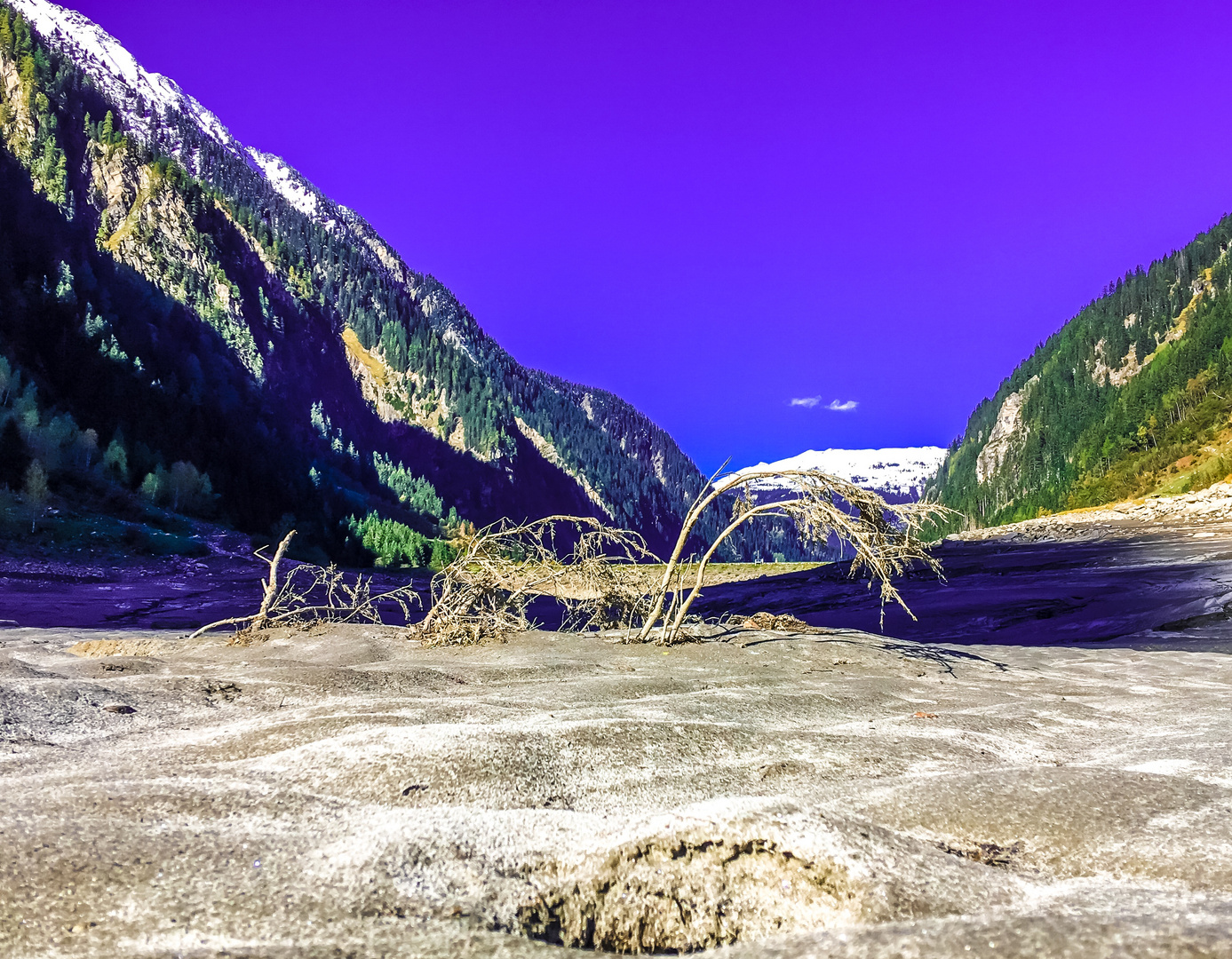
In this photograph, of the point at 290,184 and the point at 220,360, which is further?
the point at 290,184

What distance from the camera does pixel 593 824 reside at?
2297 mm

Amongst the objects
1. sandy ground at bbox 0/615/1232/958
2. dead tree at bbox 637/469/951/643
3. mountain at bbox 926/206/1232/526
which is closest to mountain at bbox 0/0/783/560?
dead tree at bbox 637/469/951/643

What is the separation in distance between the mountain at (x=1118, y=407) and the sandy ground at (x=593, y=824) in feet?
161

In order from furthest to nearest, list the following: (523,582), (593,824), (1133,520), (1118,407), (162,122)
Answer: (162,122) → (1118,407) → (1133,520) → (523,582) → (593,824)

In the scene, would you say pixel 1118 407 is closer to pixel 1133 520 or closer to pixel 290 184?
pixel 1133 520

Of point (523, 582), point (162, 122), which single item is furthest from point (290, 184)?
point (523, 582)

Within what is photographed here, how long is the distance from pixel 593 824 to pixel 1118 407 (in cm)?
8837

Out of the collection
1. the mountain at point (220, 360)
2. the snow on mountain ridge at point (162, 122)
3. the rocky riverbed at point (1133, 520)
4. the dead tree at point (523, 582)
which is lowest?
the dead tree at point (523, 582)

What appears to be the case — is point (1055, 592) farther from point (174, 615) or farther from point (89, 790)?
point (174, 615)

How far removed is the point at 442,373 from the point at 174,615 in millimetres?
80285

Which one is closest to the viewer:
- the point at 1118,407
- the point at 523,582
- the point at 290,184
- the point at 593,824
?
the point at 593,824

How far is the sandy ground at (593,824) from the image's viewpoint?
1.56 m

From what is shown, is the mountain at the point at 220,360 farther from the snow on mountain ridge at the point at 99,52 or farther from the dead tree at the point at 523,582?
the snow on mountain ridge at the point at 99,52

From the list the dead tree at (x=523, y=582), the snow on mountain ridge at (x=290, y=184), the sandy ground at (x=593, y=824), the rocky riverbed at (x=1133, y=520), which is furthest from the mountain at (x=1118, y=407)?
the snow on mountain ridge at (x=290, y=184)
